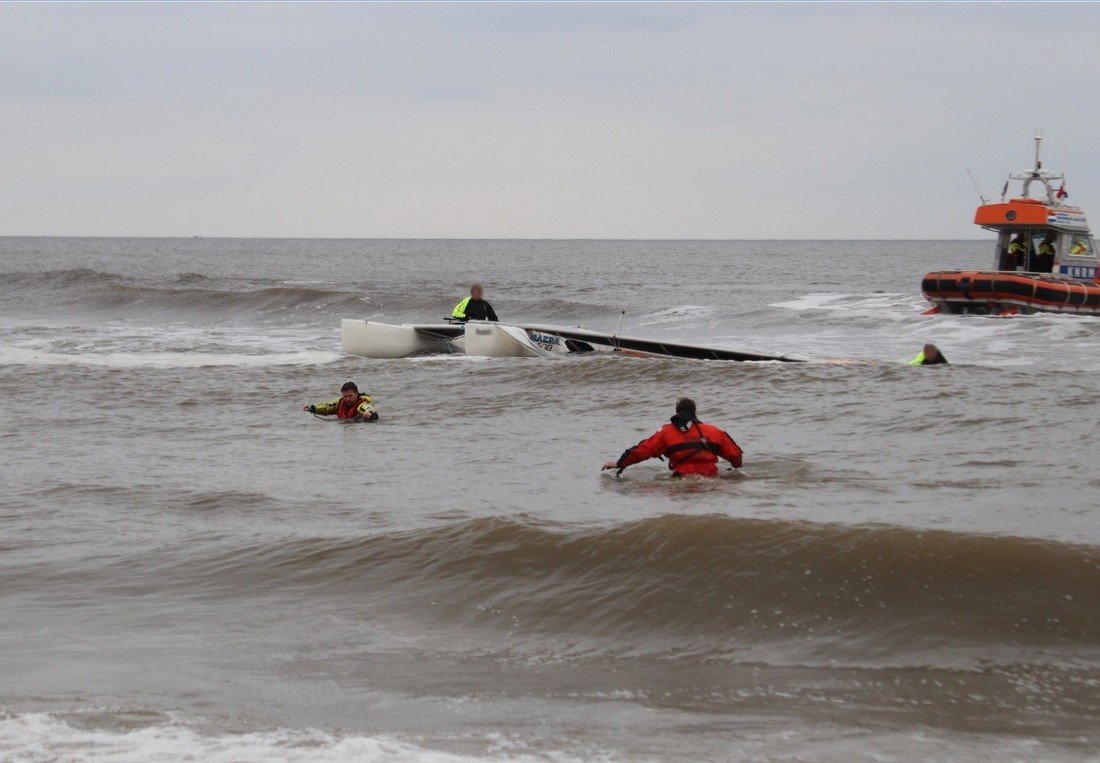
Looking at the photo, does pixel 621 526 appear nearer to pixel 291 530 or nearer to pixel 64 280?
pixel 291 530

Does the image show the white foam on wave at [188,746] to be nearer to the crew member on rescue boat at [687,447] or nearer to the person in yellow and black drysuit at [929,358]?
the crew member on rescue boat at [687,447]

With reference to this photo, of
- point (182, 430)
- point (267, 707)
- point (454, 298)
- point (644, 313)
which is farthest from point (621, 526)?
point (454, 298)

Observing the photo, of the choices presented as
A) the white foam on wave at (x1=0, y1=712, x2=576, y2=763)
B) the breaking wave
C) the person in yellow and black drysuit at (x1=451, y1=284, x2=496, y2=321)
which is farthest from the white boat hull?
the white foam on wave at (x1=0, y1=712, x2=576, y2=763)

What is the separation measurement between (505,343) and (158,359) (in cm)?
603

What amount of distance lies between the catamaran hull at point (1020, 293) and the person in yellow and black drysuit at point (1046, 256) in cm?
84

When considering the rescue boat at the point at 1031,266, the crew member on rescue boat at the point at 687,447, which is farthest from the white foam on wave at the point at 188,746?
the rescue boat at the point at 1031,266

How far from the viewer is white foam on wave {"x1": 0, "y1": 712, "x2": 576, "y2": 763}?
4.70 m

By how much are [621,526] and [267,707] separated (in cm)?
337

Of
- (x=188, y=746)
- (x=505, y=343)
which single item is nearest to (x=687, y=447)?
(x=188, y=746)

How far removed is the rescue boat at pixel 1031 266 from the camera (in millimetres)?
23797

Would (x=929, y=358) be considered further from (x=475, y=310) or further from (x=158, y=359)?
(x=158, y=359)

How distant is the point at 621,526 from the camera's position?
323 inches

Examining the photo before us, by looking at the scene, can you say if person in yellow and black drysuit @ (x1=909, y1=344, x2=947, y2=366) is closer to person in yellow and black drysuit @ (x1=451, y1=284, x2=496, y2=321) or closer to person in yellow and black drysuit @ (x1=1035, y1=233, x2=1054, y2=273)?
person in yellow and black drysuit @ (x1=451, y1=284, x2=496, y2=321)

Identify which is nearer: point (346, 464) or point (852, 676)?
point (852, 676)
